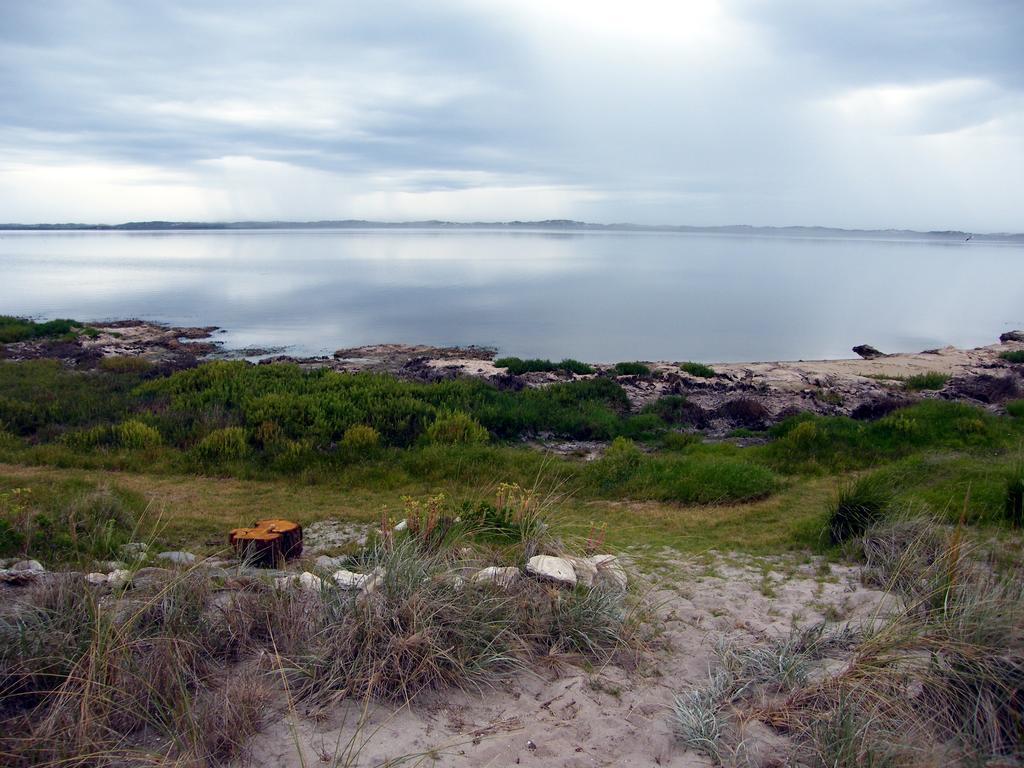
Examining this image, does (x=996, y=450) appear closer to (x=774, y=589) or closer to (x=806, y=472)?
(x=806, y=472)

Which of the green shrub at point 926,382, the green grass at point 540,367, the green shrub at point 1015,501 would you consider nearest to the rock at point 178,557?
the green shrub at point 1015,501

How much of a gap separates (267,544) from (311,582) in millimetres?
1675

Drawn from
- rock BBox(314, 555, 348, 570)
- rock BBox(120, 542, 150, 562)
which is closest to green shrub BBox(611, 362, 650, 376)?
rock BBox(314, 555, 348, 570)

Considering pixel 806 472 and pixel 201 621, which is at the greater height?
pixel 201 621

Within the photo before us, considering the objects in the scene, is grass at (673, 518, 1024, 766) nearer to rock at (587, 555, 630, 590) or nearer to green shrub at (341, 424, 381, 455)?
rock at (587, 555, 630, 590)

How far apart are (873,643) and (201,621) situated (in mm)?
4110

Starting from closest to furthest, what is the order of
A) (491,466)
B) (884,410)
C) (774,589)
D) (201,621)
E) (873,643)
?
(873,643)
(201,621)
(774,589)
(491,466)
(884,410)

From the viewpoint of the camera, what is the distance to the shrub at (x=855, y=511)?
740cm

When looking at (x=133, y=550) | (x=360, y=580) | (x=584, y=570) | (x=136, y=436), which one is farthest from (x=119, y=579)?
(x=136, y=436)

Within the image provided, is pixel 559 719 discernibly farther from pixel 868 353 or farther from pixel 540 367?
pixel 868 353

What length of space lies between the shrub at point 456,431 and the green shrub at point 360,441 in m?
0.93

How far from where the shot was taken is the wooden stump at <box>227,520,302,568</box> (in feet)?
22.6

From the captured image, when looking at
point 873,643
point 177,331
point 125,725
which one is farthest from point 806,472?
point 177,331

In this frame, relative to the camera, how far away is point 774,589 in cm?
626
